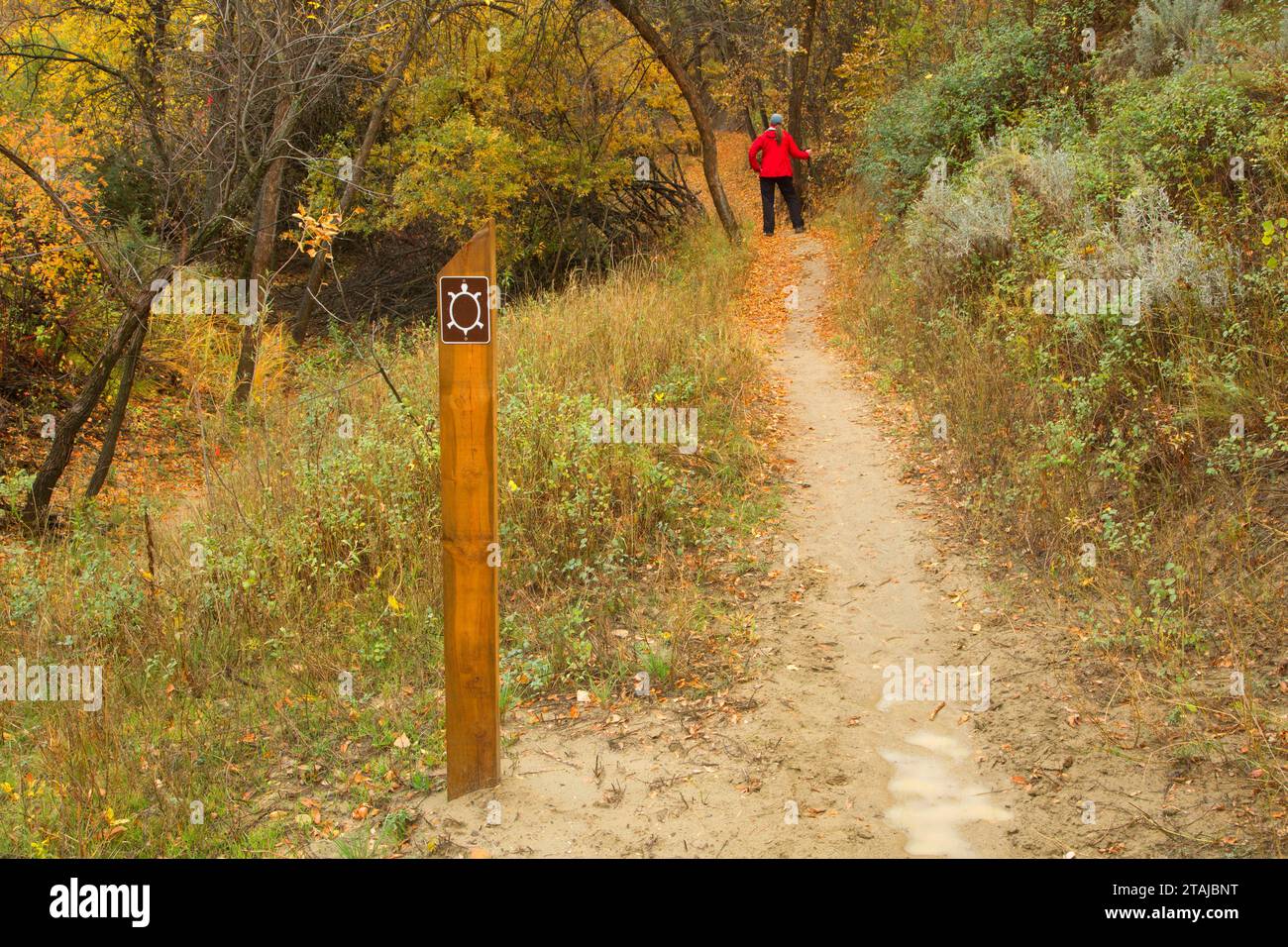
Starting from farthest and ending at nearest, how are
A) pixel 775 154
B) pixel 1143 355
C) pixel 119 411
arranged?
pixel 775 154, pixel 119 411, pixel 1143 355

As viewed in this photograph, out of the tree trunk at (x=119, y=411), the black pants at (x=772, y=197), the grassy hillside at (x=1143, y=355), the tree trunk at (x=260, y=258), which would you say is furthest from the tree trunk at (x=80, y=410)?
the black pants at (x=772, y=197)

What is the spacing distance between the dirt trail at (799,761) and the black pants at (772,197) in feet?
39.3

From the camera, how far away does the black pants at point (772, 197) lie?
17.5 metres

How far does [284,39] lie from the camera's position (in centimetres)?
1000

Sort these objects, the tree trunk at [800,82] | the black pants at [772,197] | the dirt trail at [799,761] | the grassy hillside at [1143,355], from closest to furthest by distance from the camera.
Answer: the dirt trail at [799,761], the grassy hillside at [1143,355], the black pants at [772,197], the tree trunk at [800,82]

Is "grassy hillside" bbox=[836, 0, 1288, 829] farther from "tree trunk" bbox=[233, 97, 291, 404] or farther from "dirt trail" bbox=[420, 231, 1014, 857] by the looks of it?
"tree trunk" bbox=[233, 97, 291, 404]

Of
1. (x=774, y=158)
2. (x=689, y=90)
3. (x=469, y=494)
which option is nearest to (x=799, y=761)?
(x=469, y=494)

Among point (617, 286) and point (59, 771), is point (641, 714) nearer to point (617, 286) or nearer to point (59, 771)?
point (59, 771)

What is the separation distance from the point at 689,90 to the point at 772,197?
258cm

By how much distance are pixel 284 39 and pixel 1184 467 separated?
915cm

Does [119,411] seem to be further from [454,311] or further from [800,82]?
[800,82]

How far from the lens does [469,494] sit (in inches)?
163

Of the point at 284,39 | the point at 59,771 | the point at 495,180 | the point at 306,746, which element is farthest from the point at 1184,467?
the point at 495,180

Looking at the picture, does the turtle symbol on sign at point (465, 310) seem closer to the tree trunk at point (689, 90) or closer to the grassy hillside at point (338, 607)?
the grassy hillside at point (338, 607)
